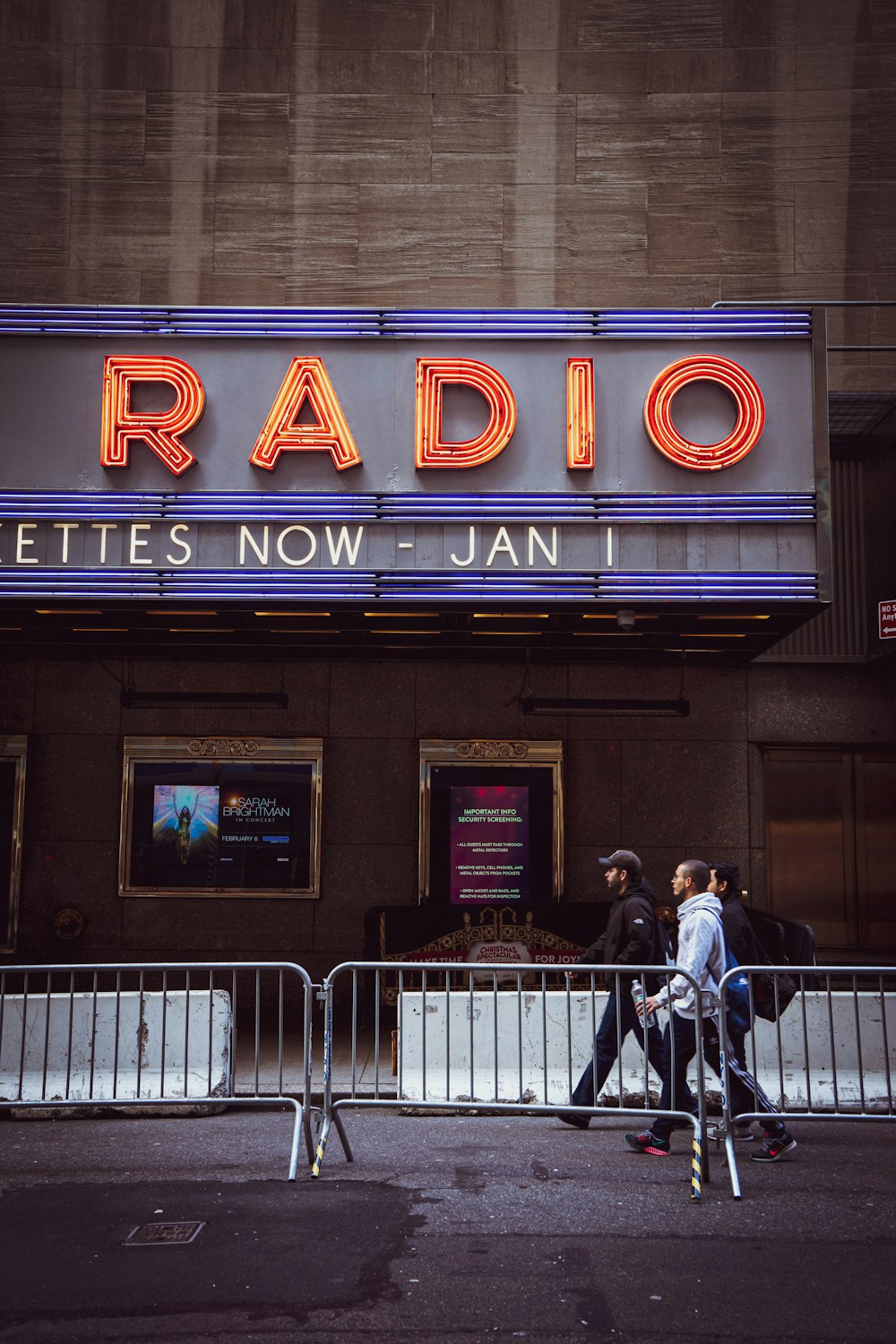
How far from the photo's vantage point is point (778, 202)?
1357 centimetres

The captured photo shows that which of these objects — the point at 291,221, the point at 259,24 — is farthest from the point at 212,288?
the point at 259,24

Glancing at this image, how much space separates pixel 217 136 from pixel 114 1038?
1065 cm

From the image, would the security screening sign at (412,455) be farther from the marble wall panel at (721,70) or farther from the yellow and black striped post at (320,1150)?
the marble wall panel at (721,70)

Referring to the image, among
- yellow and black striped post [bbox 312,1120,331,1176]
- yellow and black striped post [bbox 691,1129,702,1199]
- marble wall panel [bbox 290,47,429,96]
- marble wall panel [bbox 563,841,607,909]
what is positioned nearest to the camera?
yellow and black striped post [bbox 691,1129,702,1199]

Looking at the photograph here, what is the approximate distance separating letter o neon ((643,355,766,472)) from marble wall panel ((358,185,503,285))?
4.10 metres

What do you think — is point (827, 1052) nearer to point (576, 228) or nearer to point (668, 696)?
point (668, 696)

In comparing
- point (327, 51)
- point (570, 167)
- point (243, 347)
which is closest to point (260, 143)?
point (327, 51)

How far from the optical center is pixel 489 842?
13.0 metres

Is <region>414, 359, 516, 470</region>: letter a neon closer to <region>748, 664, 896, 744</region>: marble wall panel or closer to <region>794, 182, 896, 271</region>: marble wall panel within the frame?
<region>748, 664, 896, 744</region>: marble wall panel

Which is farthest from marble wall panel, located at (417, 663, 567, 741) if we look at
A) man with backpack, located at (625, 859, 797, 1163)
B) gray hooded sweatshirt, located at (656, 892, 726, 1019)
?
gray hooded sweatshirt, located at (656, 892, 726, 1019)

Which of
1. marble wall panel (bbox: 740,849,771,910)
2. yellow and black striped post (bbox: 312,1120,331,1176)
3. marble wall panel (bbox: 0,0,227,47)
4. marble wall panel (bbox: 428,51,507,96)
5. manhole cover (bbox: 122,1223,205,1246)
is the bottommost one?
manhole cover (bbox: 122,1223,205,1246)

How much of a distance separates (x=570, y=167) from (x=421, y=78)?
217 cm

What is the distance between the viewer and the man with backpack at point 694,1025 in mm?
7074

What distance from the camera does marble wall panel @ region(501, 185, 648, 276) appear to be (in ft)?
44.4
